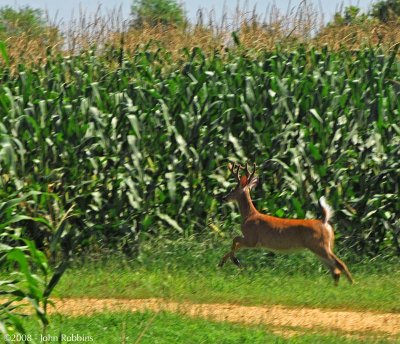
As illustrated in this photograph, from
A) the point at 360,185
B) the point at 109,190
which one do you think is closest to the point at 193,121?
the point at 109,190

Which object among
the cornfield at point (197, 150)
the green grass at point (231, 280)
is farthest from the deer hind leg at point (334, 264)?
the cornfield at point (197, 150)

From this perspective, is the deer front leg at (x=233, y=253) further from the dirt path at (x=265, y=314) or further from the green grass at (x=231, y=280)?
the dirt path at (x=265, y=314)

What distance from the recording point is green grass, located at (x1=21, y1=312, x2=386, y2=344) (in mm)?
9648

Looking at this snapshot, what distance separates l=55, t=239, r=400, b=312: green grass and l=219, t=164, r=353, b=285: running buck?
29cm

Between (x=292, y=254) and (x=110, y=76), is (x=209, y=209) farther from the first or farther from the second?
(x=110, y=76)

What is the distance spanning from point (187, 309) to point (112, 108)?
4661mm

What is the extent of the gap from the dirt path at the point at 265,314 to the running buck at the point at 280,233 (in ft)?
5.28

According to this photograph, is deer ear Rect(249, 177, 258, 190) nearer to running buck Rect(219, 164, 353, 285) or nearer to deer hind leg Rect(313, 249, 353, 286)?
running buck Rect(219, 164, 353, 285)

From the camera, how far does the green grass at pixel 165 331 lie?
9.65m

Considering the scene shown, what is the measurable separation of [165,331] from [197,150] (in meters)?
5.50

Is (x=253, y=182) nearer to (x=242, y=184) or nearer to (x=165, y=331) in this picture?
(x=242, y=184)

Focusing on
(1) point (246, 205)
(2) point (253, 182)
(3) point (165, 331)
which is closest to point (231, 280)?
(1) point (246, 205)

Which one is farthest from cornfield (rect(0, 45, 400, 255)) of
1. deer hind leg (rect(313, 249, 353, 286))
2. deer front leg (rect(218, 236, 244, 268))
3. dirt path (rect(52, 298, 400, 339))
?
dirt path (rect(52, 298, 400, 339))

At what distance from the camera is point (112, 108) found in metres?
15.3
